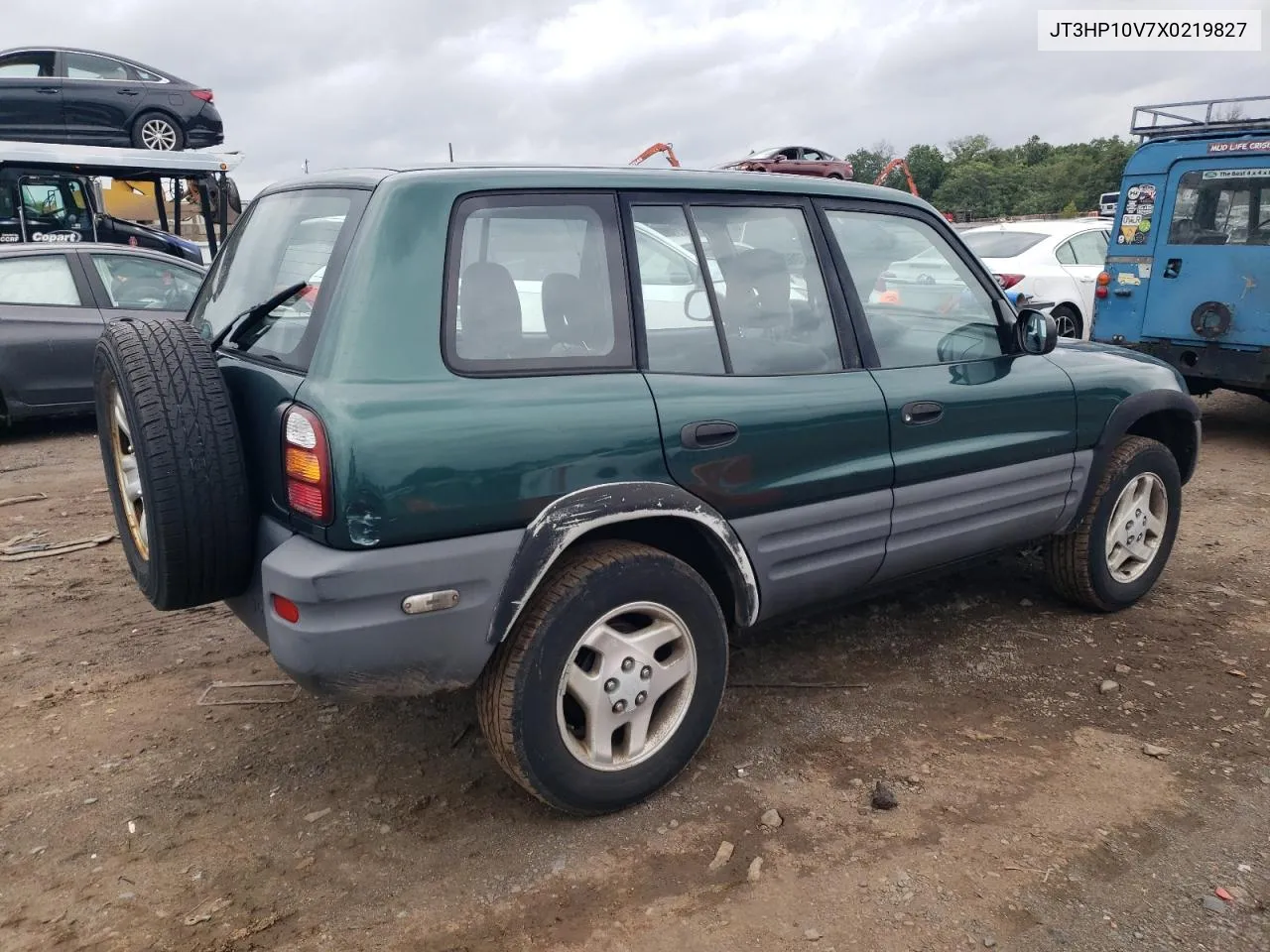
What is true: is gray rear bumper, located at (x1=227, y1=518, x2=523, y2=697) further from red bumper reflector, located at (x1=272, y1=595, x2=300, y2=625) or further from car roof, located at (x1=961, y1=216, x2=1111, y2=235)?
car roof, located at (x1=961, y1=216, x2=1111, y2=235)

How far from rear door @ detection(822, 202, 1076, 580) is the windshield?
22.1ft

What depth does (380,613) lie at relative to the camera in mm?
2287

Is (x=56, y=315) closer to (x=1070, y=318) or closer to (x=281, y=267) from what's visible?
(x=281, y=267)

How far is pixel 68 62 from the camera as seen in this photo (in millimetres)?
12672

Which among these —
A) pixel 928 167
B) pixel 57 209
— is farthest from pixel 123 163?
pixel 928 167

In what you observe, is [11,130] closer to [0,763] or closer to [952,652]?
[0,763]

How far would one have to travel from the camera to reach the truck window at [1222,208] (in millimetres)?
7027

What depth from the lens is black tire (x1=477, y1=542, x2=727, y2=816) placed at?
252 cm

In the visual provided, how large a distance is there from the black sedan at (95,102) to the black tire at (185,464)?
12.5 meters

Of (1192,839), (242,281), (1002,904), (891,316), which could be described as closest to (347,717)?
(242,281)

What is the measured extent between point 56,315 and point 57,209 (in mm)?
5787

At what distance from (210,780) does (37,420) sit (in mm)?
6744

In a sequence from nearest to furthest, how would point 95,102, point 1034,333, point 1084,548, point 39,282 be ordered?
point 1034,333
point 1084,548
point 39,282
point 95,102

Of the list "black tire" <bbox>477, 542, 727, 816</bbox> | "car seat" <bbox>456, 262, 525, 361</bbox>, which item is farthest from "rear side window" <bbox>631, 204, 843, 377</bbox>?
"black tire" <bbox>477, 542, 727, 816</bbox>
